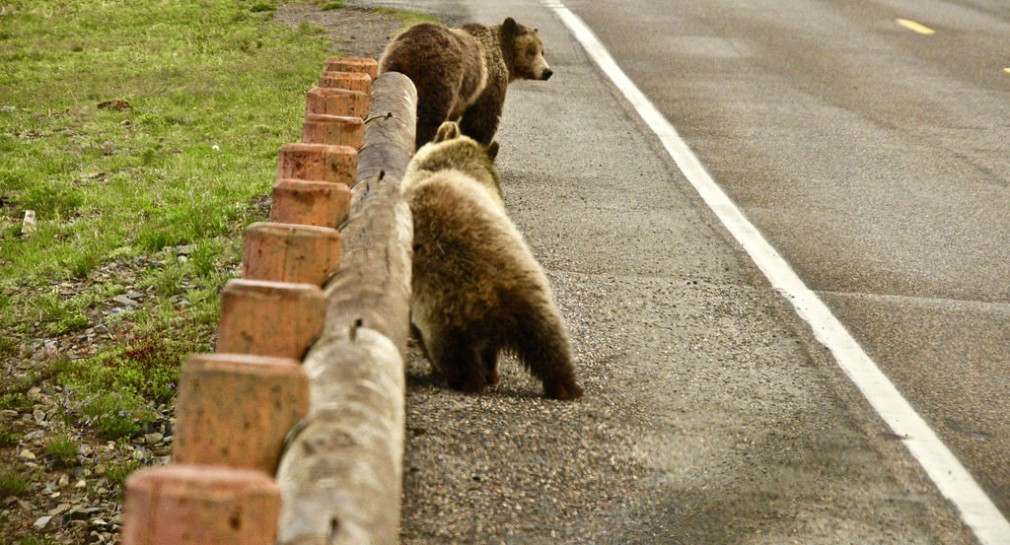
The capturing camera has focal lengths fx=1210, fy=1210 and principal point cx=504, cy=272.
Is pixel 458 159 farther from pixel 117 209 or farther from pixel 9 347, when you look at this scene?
pixel 117 209

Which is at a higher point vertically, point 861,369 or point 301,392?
point 301,392

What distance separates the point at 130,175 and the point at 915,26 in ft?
43.8

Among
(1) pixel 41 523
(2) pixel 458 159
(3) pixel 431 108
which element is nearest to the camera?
(1) pixel 41 523

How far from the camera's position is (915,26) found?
61.4 feet

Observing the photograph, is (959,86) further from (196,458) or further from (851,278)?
(196,458)

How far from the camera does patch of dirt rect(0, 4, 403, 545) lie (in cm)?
478

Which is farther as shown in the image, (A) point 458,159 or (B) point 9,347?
(B) point 9,347

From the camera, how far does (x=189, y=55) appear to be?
1470cm

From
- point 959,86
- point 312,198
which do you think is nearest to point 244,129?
point 312,198

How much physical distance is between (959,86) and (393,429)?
12.8 m

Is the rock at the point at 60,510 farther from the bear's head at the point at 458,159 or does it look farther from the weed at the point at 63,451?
the bear's head at the point at 458,159

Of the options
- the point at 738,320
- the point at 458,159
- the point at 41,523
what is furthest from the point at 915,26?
the point at 41,523

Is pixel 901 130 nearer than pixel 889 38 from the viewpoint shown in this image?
Yes

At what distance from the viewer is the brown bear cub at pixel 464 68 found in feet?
28.3
